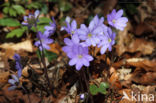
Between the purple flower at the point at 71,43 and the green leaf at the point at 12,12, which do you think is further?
the green leaf at the point at 12,12

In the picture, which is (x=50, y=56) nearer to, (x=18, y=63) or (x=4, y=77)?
(x=4, y=77)

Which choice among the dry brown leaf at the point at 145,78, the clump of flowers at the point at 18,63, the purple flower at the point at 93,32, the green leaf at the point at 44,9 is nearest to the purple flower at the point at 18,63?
the clump of flowers at the point at 18,63

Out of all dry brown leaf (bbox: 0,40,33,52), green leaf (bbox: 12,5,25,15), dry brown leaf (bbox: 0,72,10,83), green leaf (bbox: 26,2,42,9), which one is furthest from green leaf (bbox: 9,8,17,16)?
dry brown leaf (bbox: 0,72,10,83)

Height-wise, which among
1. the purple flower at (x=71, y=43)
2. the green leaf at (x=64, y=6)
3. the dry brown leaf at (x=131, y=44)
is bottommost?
the dry brown leaf at (x=131, y=44)

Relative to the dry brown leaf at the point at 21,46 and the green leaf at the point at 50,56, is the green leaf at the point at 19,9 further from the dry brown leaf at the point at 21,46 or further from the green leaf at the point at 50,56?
the green leaf at the point at 50,56

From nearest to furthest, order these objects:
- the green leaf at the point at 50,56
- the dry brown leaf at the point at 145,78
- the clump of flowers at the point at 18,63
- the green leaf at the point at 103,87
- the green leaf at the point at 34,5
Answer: the green leaf at the point at 103,87
the clump of flowers at the point at 18,63
the dry brown leaf at the point at 145,78
the green leaf at the point at 50,56
the green leaf at the point at 34,5

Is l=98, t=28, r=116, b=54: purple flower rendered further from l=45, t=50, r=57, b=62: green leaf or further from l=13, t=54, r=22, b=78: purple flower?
l=45, t=50, r=57, b=62: green leaf

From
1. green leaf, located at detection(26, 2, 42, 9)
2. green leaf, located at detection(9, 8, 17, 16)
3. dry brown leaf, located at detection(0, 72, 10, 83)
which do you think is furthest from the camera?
green leaf, located at detection(26, 2, 42, 9)

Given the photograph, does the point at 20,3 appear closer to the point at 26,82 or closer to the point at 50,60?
the point at 50,60

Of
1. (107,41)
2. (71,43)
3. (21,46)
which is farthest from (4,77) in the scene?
(107,41)

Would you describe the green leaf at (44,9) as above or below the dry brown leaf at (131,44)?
above
